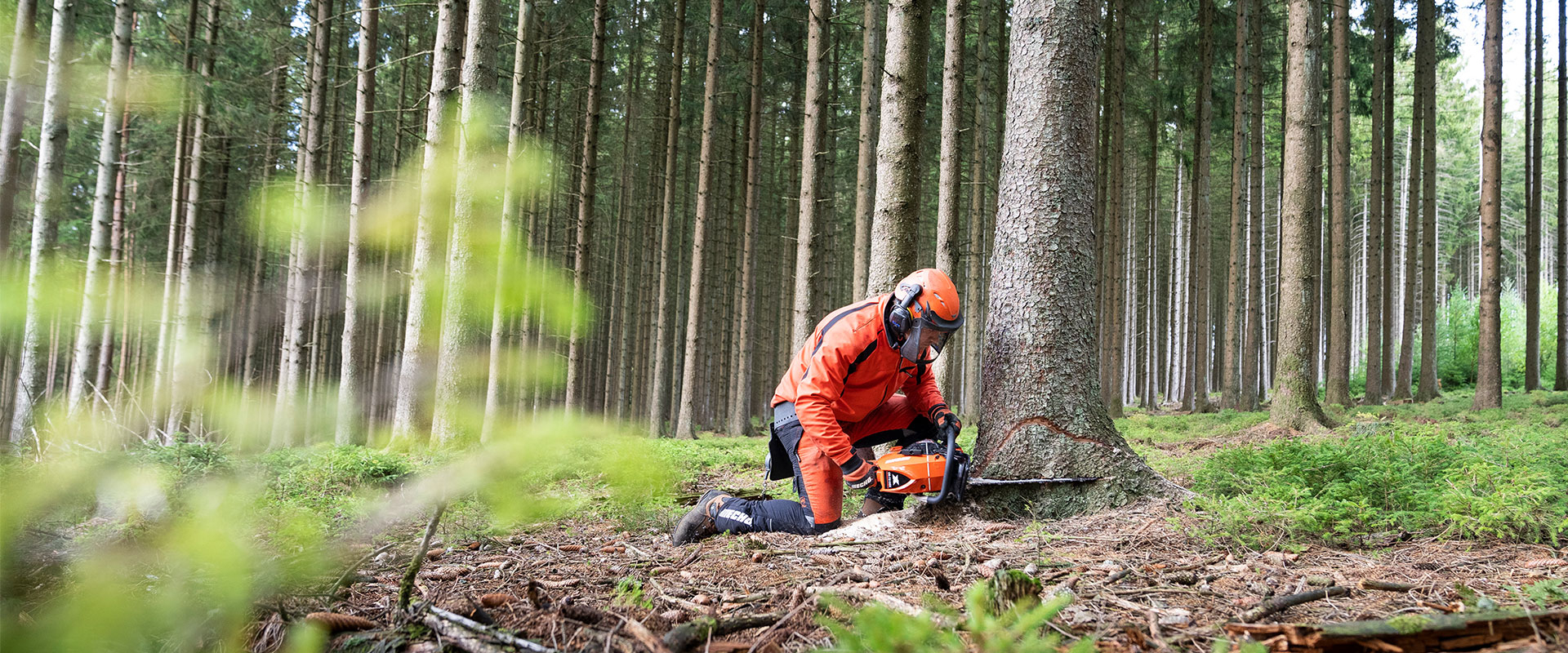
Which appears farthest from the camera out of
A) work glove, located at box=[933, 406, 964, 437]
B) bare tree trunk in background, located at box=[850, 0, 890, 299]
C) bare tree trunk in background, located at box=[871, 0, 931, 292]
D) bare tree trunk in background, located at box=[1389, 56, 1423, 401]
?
bare tree trunk in background, located at box=[1389, 56, 1423, 401]

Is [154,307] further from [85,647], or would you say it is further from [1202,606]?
[1202,606]

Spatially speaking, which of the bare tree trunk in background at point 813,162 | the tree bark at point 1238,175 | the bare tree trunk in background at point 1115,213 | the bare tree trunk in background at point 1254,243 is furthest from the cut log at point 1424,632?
the tree bark at point 1238,175

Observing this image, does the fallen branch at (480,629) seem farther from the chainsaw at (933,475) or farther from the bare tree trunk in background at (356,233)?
the chainsaw at (933,475)

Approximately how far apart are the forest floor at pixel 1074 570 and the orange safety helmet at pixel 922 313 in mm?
1057

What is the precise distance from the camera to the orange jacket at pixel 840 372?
4.45 m

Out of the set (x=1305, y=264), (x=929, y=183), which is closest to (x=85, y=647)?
(x=1305, y=264)

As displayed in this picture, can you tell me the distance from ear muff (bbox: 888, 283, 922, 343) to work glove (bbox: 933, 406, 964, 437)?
59 cm

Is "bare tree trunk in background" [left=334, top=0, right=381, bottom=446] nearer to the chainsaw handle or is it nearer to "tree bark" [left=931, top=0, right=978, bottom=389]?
the chainsaw handle

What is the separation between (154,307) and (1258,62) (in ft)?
68.5

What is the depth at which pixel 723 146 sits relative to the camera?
77.5 feet

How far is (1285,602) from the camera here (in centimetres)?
248

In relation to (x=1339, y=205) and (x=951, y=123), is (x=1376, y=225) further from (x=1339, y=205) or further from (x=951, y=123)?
(x=951, y=123)

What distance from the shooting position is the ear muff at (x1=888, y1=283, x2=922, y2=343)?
4.42 m

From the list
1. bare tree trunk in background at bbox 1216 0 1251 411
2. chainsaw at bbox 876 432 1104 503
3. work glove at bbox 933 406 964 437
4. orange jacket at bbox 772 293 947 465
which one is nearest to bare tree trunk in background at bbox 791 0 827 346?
work glove at bbox 933 406 964 437
